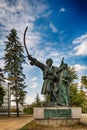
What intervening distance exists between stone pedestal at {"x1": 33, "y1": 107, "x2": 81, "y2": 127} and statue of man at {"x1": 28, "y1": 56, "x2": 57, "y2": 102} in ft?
3.30

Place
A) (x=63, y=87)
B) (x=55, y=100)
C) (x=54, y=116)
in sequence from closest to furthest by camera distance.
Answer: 1. (x=54, y=116)
2. (x=55, y=100)
3. (x=63, y=87)

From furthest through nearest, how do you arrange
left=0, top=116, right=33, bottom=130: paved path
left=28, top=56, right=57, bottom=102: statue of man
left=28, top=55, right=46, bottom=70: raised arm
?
left=28, top=55, right=46, bottom=70: raised arm
left=28, top=56, right=57, bottom=102: statue of man
left=0, top=116, right=33, bottom=130: paved path

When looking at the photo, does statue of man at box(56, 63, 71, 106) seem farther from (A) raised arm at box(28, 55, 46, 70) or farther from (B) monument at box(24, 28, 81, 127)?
(A) raised arm at box(28, 55, 46, 70)

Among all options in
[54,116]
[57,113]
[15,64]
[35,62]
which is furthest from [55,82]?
[15,64]

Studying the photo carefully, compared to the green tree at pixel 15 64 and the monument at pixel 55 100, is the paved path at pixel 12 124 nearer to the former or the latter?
the monument at pixel 55 100

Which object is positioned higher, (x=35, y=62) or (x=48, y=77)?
(x=35, y=62)

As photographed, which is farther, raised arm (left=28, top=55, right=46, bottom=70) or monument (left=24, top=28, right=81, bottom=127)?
raised arm (left=28, top=55, right=46, bottom=70)

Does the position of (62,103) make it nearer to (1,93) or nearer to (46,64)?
(46,64)

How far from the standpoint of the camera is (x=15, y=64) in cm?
3528

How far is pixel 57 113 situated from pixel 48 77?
2342mm

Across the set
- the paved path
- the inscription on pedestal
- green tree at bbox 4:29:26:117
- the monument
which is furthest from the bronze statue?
green tree at bbox 4:29:26:117

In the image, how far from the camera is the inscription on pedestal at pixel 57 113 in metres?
13.5

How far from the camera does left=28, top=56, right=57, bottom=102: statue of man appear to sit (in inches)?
574

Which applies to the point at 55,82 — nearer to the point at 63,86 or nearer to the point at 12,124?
the point at 63,86
